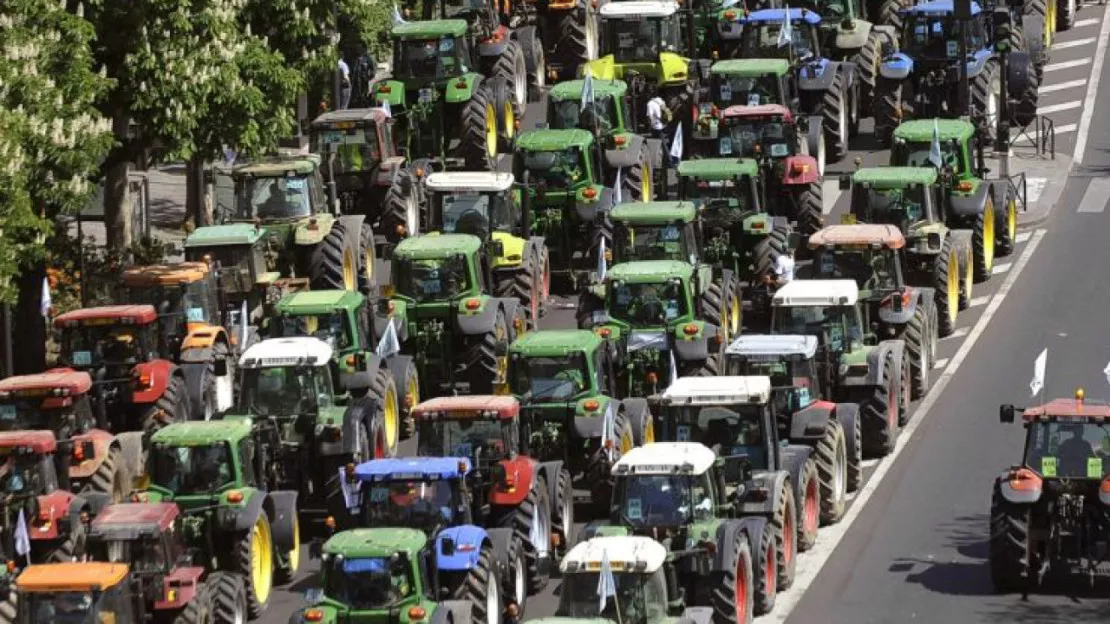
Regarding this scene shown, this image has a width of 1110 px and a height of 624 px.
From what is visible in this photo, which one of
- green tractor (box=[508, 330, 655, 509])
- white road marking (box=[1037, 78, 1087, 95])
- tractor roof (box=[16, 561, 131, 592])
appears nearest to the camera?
tractor roof (box=[16, 561, 131, 592])

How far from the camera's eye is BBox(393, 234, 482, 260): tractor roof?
51062mm

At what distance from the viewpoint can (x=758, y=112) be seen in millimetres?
58094

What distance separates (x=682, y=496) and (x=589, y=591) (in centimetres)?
345

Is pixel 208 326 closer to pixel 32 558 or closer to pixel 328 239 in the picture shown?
pixel 328 239

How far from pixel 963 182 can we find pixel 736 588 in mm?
19232

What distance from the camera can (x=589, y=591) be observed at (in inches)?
1443

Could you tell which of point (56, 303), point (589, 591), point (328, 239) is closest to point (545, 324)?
point (328, 239)

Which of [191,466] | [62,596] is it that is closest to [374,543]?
[62,596]

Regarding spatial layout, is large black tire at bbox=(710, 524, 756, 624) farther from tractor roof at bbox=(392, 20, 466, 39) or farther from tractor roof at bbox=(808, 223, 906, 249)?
tractor roof at bbox=(392, 20, 466, 39)

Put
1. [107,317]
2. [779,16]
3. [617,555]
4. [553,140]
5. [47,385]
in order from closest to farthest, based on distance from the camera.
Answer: [617,555], [47,385], [107,317], [553,140], [779,16]

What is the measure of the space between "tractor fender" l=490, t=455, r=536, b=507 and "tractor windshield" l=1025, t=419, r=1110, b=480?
702cm

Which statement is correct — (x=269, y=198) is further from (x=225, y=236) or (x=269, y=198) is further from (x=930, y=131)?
(x=930, y=131)

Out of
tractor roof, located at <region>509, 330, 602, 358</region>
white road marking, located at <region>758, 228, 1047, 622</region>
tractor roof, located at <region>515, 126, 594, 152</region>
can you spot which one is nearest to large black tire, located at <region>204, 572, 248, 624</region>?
tractor roof, located at <region>509, 330, 602, 358</region>

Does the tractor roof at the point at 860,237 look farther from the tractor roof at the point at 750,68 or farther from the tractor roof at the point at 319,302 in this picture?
the tractor roof at the point at 750,68
